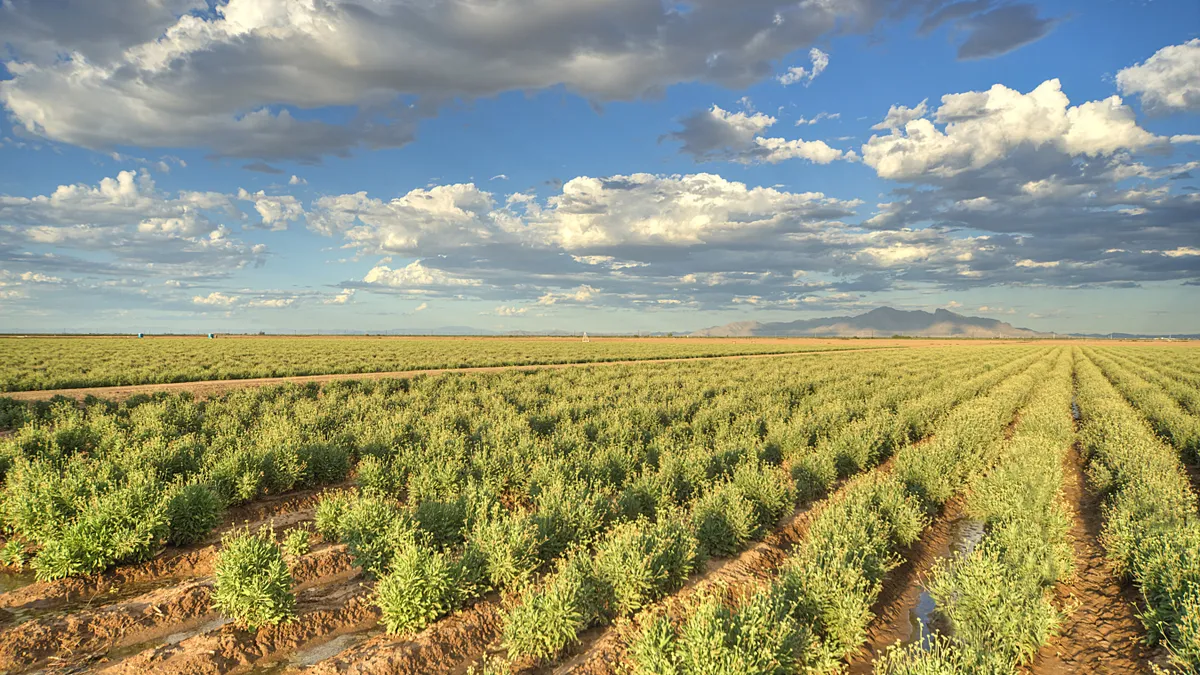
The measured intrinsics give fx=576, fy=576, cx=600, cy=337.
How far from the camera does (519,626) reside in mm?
6363

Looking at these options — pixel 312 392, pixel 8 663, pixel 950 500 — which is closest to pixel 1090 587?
pixel 950 500

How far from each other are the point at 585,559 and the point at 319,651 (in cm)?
332

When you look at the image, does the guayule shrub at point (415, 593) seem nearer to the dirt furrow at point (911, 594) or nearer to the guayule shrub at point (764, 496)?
the dirt furrow at point (911, 594)

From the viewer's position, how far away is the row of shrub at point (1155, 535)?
21.6 ft

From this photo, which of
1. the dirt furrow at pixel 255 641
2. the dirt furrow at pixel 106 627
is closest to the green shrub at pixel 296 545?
the dirt furrow at pixel 106 627

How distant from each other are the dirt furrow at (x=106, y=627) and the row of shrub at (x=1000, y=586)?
8.30 m

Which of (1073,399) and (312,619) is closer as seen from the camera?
(312,619)

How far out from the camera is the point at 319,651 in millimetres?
6844

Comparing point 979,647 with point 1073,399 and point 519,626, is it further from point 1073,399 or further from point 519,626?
point 1073,399

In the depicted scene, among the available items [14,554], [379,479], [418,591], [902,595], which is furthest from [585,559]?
[14,554]

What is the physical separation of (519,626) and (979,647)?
4886 millimetres

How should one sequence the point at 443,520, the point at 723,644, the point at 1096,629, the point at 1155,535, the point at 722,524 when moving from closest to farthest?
1. the point at 723,644
2. the point at 1096,629
3. the point at 1155,535
4. the point at 443,520
5. the point at 722,524

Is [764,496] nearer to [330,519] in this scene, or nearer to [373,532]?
[373,532]

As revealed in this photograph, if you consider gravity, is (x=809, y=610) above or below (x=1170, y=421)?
above
